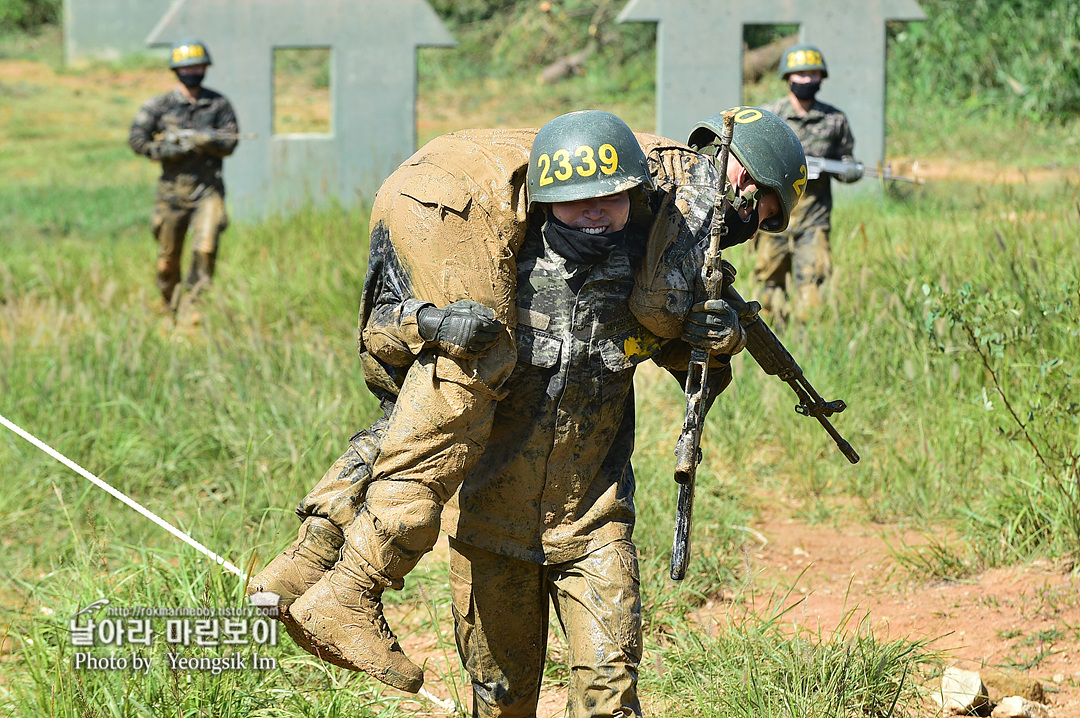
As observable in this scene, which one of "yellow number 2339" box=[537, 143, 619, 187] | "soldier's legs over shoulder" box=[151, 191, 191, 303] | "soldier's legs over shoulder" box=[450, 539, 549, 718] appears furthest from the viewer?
"soldier's legs over shoulder" box=[151, 191, 191, 303]

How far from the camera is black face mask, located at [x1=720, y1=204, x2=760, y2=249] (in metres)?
3.04

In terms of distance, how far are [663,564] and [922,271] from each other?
8.84ft

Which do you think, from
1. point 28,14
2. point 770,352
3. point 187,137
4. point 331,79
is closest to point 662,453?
point 770,352

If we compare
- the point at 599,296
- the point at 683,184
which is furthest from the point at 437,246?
the point at 683,184

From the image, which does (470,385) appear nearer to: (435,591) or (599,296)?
(599,296)

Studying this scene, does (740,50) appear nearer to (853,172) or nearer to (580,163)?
(853,172)

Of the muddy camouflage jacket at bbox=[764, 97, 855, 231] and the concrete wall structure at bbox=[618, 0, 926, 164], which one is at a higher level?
the concrete wall structure at bbox=[618, 0, 926, 164]

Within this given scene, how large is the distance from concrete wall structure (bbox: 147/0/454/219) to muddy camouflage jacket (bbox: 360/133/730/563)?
9.52 meters

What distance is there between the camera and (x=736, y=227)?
3.06 m

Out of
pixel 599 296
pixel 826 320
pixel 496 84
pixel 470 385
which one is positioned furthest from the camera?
pixel 496 84

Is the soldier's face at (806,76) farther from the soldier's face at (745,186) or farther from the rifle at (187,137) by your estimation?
the soldier's face at (745,186)

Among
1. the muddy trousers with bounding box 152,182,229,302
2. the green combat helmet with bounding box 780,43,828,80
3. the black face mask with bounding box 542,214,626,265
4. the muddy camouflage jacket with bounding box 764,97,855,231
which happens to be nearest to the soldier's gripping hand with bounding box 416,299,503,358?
the black face mask with bounding box 542,214,626,265

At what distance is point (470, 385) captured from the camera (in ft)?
8.88

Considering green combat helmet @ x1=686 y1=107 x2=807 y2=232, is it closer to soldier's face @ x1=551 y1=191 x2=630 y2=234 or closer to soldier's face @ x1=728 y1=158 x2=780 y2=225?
soldier's face @ x1=728 y1=158 x2=780 y2=225
